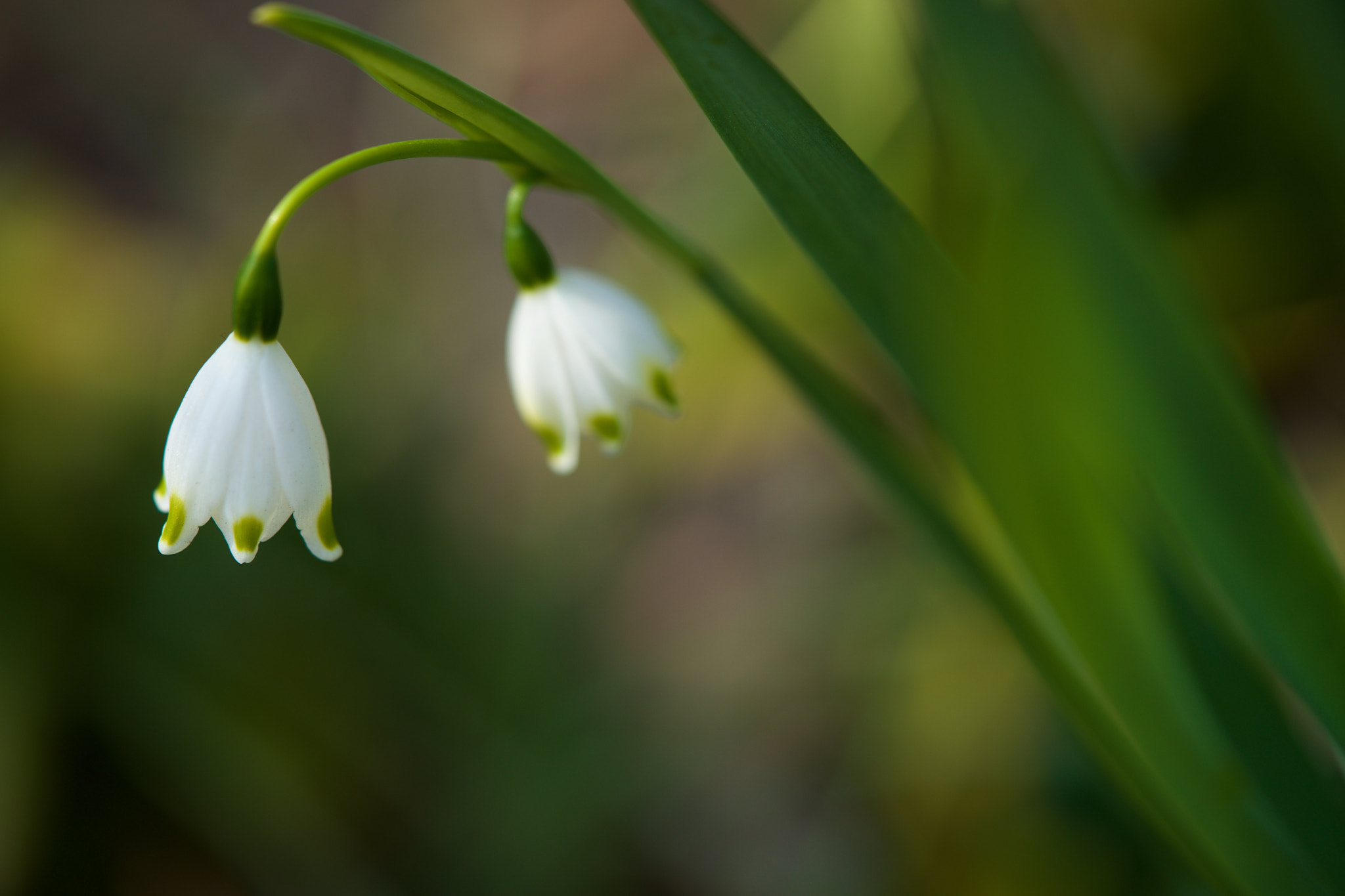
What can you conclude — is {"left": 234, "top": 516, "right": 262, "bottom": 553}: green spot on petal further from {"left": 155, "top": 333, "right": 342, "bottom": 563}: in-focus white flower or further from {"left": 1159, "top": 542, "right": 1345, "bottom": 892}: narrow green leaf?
{"left": 1159, "top": 542, "right": 1345, "bottom": 892}: narrow green leaf

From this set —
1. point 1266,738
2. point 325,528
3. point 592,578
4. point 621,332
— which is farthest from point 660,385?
point 592,578

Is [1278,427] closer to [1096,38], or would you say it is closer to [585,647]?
[1096,38]

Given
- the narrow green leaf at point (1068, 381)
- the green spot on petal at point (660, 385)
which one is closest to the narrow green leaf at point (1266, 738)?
the narrow green leaf at point (1068, 381)

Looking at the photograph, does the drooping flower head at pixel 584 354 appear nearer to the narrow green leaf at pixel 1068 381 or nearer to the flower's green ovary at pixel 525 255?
the flower's green ovary at pixel 525 255

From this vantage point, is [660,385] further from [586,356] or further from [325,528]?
[325,528]

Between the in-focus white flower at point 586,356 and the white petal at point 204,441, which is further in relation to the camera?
the in-focus white flower at point 586,356

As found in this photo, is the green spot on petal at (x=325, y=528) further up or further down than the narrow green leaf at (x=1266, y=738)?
further up
